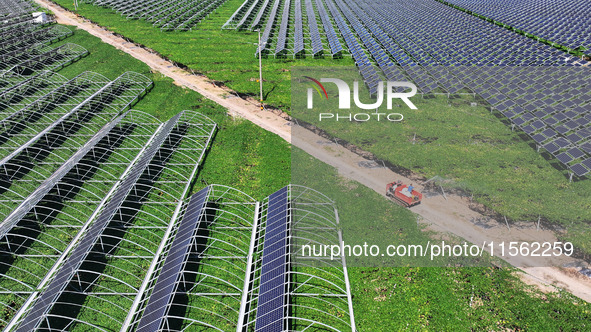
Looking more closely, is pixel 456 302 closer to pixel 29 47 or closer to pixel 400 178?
pixel 400 178

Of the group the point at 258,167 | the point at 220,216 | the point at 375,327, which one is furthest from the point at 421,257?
the point at 258,167

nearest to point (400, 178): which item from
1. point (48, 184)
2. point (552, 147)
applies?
point (552, 147)

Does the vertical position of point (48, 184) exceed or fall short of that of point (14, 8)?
it exceeds it

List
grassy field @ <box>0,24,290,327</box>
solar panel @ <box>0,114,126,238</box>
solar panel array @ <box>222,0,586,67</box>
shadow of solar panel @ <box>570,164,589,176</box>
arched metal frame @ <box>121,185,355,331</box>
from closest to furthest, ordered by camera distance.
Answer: arched metal frame @ <box>121,185,355,331</box> → grassy field @ <box>0,24,290,327</box> → solar panel @ <box>0,114,126,238</box> → shadow of solar panel @ <box>570,164,589,176</box> → solar panel array @ <box>222,0,586,67</box>

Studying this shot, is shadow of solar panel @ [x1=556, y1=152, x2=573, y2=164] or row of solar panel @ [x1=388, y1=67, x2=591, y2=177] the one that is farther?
row of solar panel @ [x1=388, y1=67, x2=591, y2=177]

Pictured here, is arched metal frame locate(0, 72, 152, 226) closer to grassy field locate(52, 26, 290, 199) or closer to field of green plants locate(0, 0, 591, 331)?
grassy field locate(52, 26, 290, 199)

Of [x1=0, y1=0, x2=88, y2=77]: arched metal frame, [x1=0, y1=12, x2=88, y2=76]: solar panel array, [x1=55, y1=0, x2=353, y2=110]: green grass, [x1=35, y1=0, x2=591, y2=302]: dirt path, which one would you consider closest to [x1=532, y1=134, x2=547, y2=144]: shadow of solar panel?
[x1=35, y1=0, x2=591, y2=302]: dirt path
